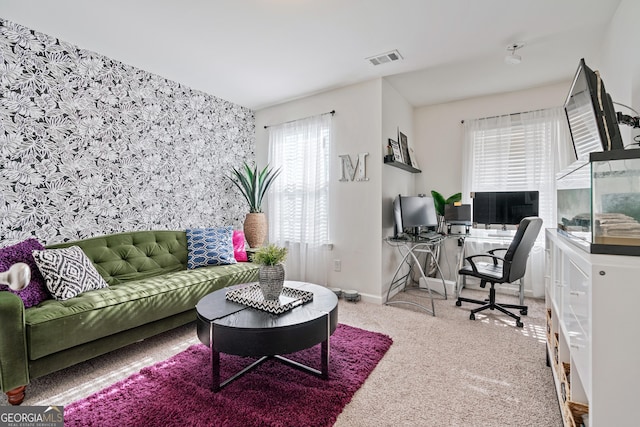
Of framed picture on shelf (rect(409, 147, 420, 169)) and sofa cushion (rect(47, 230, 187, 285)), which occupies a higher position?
framed picture on shelf (rect(409, 147, 420, 169))

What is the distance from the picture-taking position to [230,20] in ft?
7.92

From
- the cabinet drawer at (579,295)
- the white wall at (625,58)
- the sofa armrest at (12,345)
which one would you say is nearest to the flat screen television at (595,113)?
the cabinet drawer at (579,295)

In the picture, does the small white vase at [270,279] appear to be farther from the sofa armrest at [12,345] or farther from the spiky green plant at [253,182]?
the spiky green plant at [253,182]

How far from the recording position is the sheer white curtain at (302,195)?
3936 mm

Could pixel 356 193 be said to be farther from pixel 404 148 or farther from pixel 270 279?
pixel 270 279

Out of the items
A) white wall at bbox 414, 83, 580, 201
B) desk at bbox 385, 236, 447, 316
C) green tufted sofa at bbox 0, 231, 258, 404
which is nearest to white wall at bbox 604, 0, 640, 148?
white wall at bbox 414, 83, 580, 201

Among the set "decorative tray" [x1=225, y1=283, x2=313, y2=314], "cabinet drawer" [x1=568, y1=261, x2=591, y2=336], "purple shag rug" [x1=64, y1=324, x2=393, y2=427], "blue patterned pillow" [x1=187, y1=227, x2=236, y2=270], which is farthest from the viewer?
"blue patterned pillow" [x1=187, y1=227, x2=236, y2=270]

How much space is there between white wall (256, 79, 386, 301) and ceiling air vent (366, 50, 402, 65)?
1.29 feet

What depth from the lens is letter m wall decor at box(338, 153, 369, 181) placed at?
3592mm

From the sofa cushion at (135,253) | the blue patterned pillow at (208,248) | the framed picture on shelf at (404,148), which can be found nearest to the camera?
the sofa cushion at (135,253)

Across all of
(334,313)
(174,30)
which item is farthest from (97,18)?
(334,313)

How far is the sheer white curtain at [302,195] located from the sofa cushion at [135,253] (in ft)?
4.56

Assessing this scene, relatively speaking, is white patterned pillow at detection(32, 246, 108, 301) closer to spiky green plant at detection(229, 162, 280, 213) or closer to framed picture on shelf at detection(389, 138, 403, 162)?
spiky green plant at detection(229, 162, 280, 213)

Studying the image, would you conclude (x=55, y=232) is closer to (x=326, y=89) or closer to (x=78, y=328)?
(x=78, y=328)
